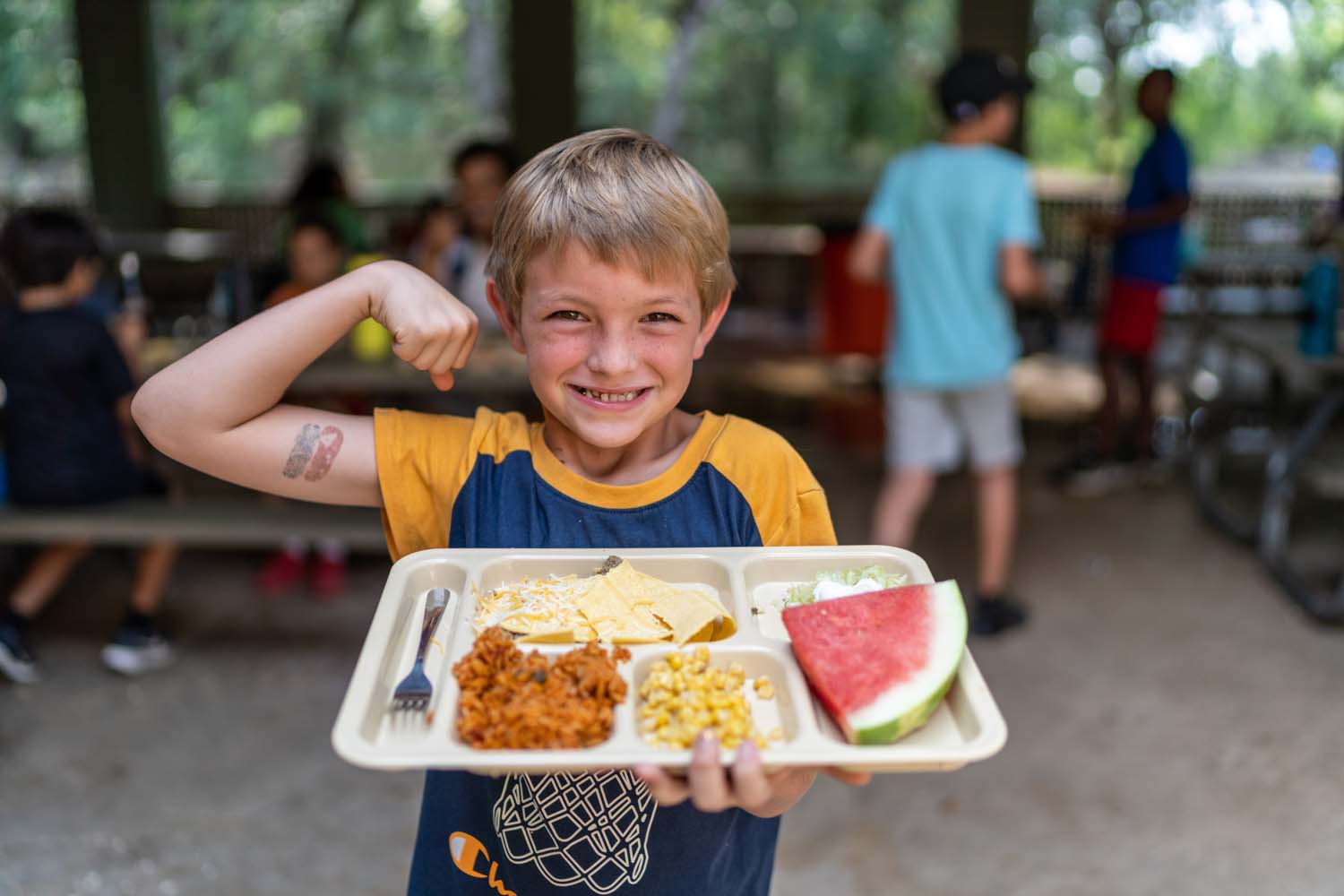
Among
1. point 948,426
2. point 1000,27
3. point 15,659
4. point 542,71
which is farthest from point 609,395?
point 542,71

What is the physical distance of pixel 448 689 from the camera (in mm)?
1199

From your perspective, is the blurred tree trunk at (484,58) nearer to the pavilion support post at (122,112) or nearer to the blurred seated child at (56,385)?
the pavilion support post at (122,112)

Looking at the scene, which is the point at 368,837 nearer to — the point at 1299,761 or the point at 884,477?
the point at 1299,761

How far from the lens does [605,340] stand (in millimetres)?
1359

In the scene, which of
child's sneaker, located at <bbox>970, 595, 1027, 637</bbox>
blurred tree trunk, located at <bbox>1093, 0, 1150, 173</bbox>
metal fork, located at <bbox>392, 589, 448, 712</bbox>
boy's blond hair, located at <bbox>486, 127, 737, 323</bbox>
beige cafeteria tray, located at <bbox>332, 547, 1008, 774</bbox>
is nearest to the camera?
beige cafeteria tray, located at <bbox>332, 547, 1008, 774</bbox>

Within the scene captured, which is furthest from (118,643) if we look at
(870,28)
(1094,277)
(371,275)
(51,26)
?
(870,28)

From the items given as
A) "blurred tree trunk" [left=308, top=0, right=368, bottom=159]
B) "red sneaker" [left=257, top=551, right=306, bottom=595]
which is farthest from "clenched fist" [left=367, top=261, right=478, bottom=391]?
"blurred tree trunk" [left=308, top=0, right=368, bottom=159]

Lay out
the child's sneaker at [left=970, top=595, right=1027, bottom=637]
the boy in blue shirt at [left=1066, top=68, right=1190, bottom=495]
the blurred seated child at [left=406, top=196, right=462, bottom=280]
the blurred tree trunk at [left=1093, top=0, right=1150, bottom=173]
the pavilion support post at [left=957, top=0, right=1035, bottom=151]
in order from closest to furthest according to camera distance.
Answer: the child's sneaker at [left=970, top=595, right=1027, bottom=637], the blurred seated child at [left=406, top=196, right=462, bottom=280], the boy in blue shirt at [left=1066, top=68, right=1190, bottom=495], the pavilion support post at [left=957, top=0, right=1035, bottom=151], the blurred tree trunk at [left=1093, top=0, right=1150, bottom=173]

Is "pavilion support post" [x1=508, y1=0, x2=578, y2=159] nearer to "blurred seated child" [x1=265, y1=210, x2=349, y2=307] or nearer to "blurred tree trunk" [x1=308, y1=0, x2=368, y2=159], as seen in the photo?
"blurred tree trunk" [x1=308, y1=0, x2=368, y2=159]

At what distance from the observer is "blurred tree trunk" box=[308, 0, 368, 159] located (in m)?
11.0

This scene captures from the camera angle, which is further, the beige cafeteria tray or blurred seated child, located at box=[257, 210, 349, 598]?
blurred seated child, located at box=[257, 210, 349, 598]

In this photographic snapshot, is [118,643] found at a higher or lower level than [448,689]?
lower

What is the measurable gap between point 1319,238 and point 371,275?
19.3 feet

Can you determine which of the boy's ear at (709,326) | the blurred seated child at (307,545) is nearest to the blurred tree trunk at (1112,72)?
the blurred seated child at (307,545)
